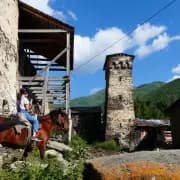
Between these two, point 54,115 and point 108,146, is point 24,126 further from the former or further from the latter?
point 108,146

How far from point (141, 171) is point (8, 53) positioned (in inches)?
532

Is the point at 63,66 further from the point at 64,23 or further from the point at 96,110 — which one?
the point at 96,110

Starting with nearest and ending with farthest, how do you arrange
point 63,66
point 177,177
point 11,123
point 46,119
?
point 177,177 → point 11,123 → point 46,119 → point 63,66

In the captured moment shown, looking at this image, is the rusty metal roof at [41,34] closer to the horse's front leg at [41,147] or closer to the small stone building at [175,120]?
the small stone building at [175,120]

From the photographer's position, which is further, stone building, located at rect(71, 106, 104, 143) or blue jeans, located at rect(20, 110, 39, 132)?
stone building, located at rect(71, 106, 104, 143)

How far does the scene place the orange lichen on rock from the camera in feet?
15.7

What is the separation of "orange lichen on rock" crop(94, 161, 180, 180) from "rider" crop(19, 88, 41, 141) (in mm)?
6057

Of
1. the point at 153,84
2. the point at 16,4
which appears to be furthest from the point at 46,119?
the point at 153,84

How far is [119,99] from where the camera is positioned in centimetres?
3353

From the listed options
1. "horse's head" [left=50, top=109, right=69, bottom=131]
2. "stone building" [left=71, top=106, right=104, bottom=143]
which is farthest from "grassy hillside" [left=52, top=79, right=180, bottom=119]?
"horse's head" [left=50, top=109, right=69, bottom=131]

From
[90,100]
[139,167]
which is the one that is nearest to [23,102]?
[139,167]

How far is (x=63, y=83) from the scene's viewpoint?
20.6 metres

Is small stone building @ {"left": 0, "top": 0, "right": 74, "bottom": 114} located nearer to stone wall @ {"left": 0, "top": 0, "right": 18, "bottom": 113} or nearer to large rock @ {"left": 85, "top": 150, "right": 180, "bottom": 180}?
stone wall @ {"left": 0, "top": 0, "right": 18, "bottom": 113}

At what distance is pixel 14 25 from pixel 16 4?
1.07 m
